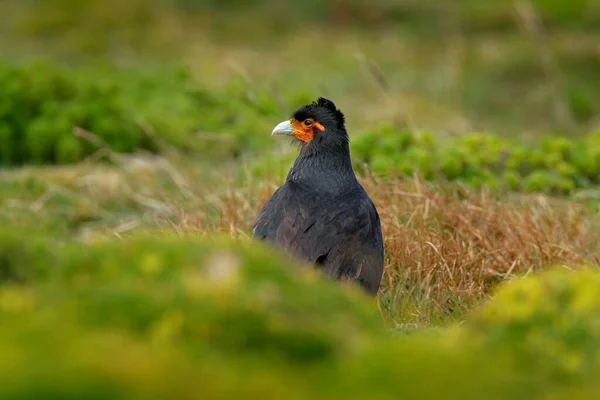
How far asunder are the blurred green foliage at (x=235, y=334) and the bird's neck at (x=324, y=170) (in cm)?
273

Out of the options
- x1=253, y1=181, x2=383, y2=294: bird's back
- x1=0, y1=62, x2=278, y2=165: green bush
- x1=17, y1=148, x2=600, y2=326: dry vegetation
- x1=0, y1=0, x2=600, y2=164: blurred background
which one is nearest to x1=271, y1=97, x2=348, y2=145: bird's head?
x1=253, y1=181, x2=383, y2=294: bird's back

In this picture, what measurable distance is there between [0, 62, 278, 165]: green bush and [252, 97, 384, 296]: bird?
3.91 m

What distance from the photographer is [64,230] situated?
8.12 m

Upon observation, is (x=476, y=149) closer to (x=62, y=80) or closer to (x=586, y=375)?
(x=62, y=80)

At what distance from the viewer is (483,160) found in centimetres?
761

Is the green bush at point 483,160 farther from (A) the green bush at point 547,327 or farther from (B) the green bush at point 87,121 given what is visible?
(A) the green bush at point 547,327

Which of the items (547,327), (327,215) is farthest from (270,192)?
(547,327)

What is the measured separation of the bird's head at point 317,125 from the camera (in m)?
5.41

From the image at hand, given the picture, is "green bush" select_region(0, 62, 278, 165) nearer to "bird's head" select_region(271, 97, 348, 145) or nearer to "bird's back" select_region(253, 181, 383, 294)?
"bird's head" select_region(271, 97, 348, 145)

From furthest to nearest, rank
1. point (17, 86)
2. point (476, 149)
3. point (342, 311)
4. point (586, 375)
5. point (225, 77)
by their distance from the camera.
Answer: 1. point (225, 77)
2. point (17, 86)
3. point (476, 149)
4. point (342, 311)
5. point (586, 375)

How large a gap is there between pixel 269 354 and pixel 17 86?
8.26 meters

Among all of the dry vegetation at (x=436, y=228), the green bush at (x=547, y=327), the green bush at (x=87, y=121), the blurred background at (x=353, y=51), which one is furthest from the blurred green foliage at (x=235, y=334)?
the blurred background at (x=353, y=51)

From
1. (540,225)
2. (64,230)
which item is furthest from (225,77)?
(540,225)

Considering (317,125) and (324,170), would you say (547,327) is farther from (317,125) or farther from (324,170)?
(317,125)
